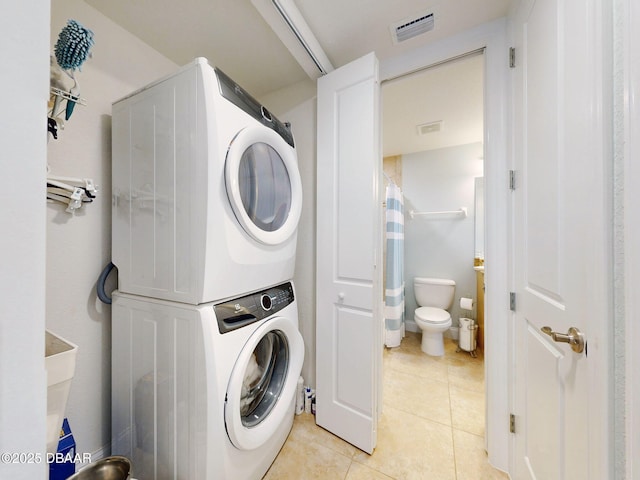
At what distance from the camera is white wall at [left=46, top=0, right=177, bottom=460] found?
3.61ft

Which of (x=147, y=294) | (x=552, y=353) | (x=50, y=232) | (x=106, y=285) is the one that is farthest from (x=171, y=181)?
(x=552, y=353)

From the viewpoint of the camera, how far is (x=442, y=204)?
295 centimetres

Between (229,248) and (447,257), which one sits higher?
(229,248)

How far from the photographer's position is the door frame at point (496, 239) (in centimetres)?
122

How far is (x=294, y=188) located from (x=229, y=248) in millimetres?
547

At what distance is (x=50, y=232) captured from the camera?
1.07 metres

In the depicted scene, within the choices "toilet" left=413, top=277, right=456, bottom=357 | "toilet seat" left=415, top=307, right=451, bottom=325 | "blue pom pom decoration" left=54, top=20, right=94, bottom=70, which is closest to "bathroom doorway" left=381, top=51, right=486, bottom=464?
"toilet" left=413, top=277, right=456, bottom=357

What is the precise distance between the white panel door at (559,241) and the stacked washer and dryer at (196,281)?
1023 millimetres

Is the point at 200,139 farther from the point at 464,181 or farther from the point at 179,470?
the point at 464,181

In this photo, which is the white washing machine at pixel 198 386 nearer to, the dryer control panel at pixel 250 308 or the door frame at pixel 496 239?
the dryer control panel at pixel 250 308

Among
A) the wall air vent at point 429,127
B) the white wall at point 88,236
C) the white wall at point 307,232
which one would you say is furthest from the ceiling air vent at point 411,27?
the white wall at point 88,236

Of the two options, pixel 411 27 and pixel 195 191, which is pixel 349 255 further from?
pixel 411 27

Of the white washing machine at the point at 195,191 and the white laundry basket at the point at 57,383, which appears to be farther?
the white washing machine at the point at 195,191

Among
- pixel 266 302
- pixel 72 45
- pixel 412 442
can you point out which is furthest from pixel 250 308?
pixel 412 442
